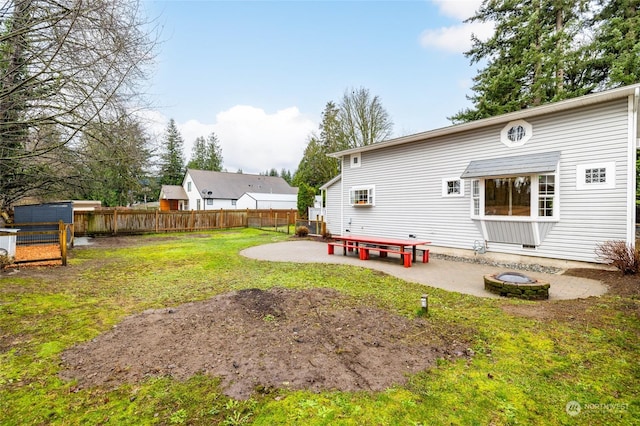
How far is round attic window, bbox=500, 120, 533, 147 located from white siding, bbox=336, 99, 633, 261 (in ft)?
0.42

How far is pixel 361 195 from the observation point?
12422 millimetres

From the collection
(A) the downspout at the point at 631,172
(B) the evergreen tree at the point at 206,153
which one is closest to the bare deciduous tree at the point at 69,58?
(A) the downspout at the point at 631,172

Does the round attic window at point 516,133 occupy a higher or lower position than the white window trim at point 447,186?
higher

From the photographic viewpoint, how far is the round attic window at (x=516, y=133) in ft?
26.1

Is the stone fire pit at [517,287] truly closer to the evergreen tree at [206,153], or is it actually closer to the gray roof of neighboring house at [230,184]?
the gray roof of neighboring house at [230,184]

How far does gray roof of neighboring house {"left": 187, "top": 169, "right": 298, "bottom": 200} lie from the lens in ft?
105

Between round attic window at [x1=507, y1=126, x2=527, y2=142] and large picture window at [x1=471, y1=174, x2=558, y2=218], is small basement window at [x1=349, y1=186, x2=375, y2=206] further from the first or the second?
round attic window at [x1=507, y1=126, x2=527, y2=142]

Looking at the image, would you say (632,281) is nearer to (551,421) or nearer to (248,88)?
(551,421)

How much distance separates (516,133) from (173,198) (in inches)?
1336

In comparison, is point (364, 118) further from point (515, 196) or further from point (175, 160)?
point (175, 160)

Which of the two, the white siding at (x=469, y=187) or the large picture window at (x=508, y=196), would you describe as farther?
the large picture window at (x=508, y=196)

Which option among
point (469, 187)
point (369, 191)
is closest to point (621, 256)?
point (469, 187)

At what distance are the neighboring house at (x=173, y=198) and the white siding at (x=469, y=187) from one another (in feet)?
89.5

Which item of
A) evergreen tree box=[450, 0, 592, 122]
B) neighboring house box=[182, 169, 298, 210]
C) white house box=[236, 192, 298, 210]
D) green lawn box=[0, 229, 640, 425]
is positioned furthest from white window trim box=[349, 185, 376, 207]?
neighboring house box=[182, 169, 298, 210]
